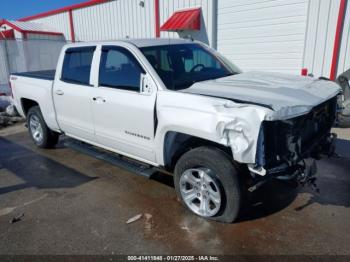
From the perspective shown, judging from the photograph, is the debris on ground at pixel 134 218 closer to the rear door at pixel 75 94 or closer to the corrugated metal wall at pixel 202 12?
the rear door at pixel 75 94

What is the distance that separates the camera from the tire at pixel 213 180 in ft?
10.2

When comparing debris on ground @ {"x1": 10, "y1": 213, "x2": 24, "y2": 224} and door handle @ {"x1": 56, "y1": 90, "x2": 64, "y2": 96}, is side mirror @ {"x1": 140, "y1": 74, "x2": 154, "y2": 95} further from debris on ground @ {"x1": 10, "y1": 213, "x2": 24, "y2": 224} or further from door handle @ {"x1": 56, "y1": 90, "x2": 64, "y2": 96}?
debris on ground @ {"x1": 10, "y1": 213, "x2": 24, "y2": 224}

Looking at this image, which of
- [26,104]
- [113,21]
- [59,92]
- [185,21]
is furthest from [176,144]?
[113,21]

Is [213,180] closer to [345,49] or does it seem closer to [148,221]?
[148,221]

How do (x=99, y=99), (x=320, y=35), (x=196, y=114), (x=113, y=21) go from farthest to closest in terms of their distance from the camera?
(x=113, y=21) < (x=320, y=35) < (x=99, y=99) < (x=196, y=114)

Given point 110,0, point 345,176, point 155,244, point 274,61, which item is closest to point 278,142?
point 155,244

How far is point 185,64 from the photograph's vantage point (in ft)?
13.8

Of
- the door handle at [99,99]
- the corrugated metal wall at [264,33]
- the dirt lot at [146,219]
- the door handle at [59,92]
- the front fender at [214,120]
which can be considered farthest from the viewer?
the corrugated metal wall at [264,33]

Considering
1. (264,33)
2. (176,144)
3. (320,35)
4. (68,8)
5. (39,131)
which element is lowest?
(39,131)

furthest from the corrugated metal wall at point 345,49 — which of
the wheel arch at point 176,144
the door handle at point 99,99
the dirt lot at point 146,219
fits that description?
the door handle at point 99,99

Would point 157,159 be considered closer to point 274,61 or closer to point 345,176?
point 345,176

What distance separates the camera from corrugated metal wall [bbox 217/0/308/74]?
8.10 metres

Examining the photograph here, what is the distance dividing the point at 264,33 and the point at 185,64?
5508mm

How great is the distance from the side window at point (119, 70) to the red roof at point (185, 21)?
583 cm
